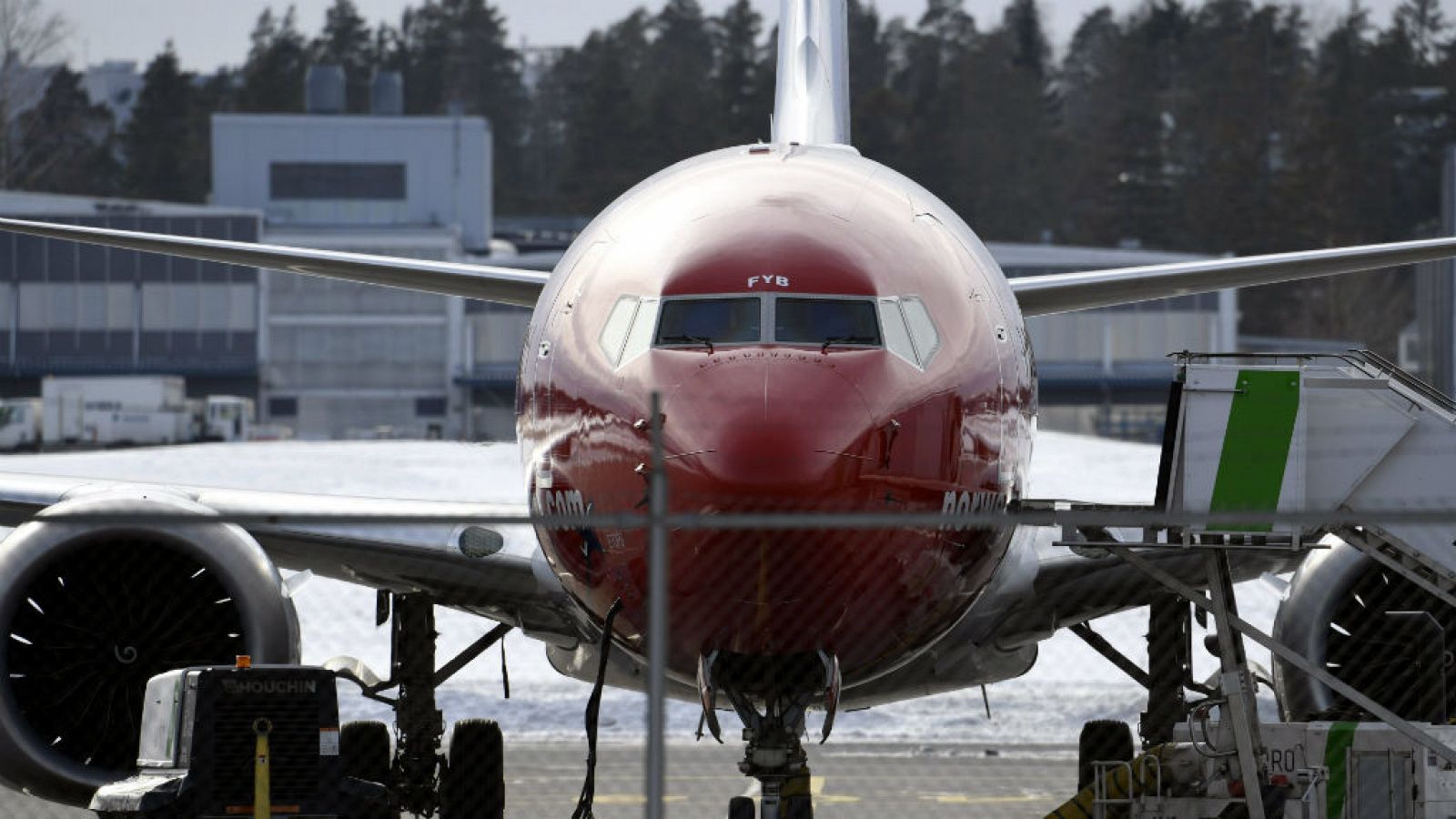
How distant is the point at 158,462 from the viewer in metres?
42.6

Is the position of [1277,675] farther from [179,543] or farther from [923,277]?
[179,543]

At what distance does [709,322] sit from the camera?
32.1 ft

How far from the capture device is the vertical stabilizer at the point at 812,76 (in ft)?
53.0

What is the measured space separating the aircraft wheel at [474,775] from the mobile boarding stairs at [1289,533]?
4.16 metres

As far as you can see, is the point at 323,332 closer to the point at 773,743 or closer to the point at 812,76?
the point at 812,76

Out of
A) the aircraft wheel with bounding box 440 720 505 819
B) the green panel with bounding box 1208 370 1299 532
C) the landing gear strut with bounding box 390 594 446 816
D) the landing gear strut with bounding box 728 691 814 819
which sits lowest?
the aircraft wheel with bounding box 440 720 505 819

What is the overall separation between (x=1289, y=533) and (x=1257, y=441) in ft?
1.44

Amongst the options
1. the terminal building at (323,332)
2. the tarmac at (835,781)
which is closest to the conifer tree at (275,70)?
the terminal building at (323,332)

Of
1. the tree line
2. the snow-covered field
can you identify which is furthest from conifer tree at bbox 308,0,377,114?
the snow-covered field

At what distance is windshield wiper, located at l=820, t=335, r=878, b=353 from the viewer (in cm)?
957

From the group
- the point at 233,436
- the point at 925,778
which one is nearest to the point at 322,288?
the point at 233,436

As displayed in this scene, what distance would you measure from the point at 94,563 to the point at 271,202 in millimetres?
73686

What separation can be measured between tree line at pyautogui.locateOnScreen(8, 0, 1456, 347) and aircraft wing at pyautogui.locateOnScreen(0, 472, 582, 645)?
3044 inches

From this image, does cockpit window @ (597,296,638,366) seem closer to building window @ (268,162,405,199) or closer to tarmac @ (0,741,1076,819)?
tarmac @ (0,741,1076,819)
